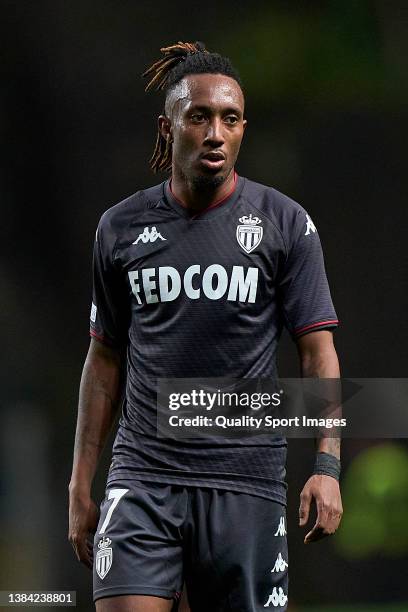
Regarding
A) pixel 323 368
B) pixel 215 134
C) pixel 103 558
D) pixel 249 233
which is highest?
pixel 215 134

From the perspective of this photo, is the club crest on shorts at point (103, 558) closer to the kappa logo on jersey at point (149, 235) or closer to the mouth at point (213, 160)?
the kappa logo on jersey at point (149, 235)

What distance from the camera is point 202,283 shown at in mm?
3475

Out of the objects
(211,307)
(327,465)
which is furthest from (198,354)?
(327,465)

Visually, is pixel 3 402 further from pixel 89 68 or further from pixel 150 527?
pixel 150 527

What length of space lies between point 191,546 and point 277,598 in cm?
30

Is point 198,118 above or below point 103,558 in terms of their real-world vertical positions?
above

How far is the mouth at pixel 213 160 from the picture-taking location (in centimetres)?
353

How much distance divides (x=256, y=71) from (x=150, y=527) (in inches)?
108

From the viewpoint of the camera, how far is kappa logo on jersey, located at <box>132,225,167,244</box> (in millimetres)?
3596

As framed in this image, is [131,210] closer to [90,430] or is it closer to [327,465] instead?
[90,430]

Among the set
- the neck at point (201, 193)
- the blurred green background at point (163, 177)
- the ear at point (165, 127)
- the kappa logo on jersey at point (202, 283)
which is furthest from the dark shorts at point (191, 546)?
the blurred green background at point (163, 177)

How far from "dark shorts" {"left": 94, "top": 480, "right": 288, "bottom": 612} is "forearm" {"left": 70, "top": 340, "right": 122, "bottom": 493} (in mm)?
289

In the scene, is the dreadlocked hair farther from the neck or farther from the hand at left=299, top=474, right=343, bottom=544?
the hand at left=299, top=474, right=343, bottom=544

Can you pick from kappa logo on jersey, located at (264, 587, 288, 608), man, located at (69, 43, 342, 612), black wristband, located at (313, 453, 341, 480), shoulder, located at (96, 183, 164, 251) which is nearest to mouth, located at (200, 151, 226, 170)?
man, located at (69, 43, 342, 612)
